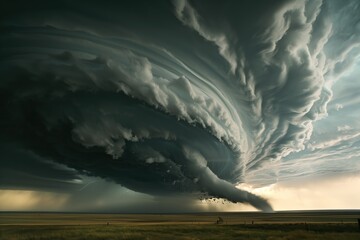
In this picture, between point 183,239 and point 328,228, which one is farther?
point 328,228

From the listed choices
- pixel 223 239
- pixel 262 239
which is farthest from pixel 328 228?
pixel 223 239

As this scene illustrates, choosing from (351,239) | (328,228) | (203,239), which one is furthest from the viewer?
(328,228)

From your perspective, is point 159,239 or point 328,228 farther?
point 328,228

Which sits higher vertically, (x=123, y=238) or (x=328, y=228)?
(x=328, y=228)

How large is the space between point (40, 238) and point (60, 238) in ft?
9.32

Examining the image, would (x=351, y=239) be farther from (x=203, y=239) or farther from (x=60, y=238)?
(x=60, y=238)

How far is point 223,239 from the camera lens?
134ft

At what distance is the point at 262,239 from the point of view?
4025cm

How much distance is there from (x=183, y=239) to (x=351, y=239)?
22.0m

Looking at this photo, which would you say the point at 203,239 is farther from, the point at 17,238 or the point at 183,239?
the point at 17,238

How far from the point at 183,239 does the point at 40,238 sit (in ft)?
67.3

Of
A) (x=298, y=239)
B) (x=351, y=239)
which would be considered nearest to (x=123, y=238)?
(x=298, y=239)

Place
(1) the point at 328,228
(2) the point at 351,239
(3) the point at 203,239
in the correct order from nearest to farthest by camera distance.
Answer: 1. (2) the point at 351,239
2. (3) the point at 203,239
3. (1) the point at 328,228

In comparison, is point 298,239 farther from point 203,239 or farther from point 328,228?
point 328,228
